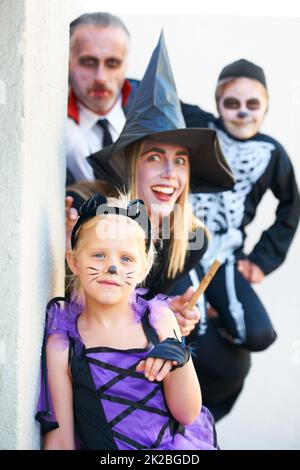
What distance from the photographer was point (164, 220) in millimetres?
2775

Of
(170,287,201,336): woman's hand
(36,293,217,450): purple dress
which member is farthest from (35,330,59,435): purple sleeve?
(170,287,201,336): woman's hand

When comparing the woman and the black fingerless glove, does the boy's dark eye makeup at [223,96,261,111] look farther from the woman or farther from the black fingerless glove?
the black fingerless glove

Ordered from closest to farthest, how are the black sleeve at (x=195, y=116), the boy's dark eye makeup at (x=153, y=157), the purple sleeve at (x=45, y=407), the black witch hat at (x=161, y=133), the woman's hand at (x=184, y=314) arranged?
the purple sleeve at (x=45, y=407) → the woman's hand at (x=184, y=314) → the black witch hat at (x=161, y=133) → the boy's dark eye makeup at (x=153, y=157) → the black sleeve at (x=195, y=116)

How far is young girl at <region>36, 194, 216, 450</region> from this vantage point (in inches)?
75.9

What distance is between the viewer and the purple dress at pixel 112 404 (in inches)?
75.7

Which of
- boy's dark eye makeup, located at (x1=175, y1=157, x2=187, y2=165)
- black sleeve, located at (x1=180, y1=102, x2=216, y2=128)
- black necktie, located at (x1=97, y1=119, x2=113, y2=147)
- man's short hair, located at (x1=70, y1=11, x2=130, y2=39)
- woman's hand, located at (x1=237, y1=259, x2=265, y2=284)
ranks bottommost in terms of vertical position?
woman's hand, located at (x1=237, y1=259, x2=265, y2=284)

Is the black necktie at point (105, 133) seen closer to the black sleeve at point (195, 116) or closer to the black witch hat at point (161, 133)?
the black sleeve at point (195, 116)

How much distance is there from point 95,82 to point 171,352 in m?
1.86

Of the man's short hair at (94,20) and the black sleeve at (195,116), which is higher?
the man's short hair at (94,20)

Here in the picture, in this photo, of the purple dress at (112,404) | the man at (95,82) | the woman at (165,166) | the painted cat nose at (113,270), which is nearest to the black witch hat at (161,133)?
Result: the woman at (165,166)

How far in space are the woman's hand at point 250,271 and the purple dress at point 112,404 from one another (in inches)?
63.6

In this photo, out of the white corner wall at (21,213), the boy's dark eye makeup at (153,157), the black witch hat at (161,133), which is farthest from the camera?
the boy's dark eye makeup at (153,157)

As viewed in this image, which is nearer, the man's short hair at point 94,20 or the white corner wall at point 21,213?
the white corner wall at point 21,213

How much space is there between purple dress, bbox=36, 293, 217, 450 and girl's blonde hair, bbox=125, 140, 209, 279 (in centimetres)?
83
